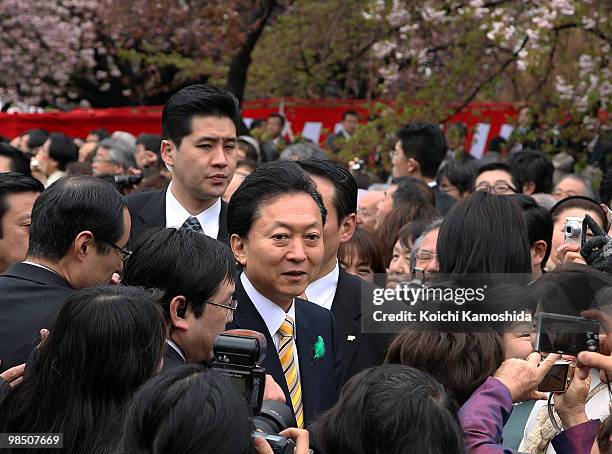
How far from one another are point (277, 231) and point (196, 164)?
152cm

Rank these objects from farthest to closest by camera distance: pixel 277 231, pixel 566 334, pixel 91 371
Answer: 1. pixel 277 231
2. pixel 566 334
3. pixel 91 371

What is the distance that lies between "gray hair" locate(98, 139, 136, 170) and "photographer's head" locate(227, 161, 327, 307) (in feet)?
18.6

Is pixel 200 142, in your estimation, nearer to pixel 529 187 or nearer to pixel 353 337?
pixel 353 337

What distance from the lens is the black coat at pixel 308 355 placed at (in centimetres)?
370

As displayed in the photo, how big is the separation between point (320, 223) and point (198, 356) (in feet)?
2.40

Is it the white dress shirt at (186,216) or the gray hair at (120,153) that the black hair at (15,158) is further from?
the gray hair at (120,153)

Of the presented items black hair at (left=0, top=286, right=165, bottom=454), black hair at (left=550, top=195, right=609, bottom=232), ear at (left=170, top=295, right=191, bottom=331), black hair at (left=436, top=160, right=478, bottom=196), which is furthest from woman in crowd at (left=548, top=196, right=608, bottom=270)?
black hair at (left=0, top=286, right=165, bottom=454)

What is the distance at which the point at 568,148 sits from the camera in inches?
405

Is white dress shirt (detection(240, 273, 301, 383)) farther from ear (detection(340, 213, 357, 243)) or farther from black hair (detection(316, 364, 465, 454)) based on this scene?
black hair (detection(316, 364, 465, 454))

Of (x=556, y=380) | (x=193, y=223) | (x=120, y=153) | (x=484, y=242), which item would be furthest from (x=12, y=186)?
(x=120, y=153)

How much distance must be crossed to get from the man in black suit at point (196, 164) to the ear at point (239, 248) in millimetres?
1218

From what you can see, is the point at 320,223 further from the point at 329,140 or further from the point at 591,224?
the point at 329,140

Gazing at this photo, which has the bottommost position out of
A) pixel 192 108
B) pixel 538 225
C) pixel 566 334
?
pixel 538 225

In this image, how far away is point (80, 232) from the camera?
393 cm
